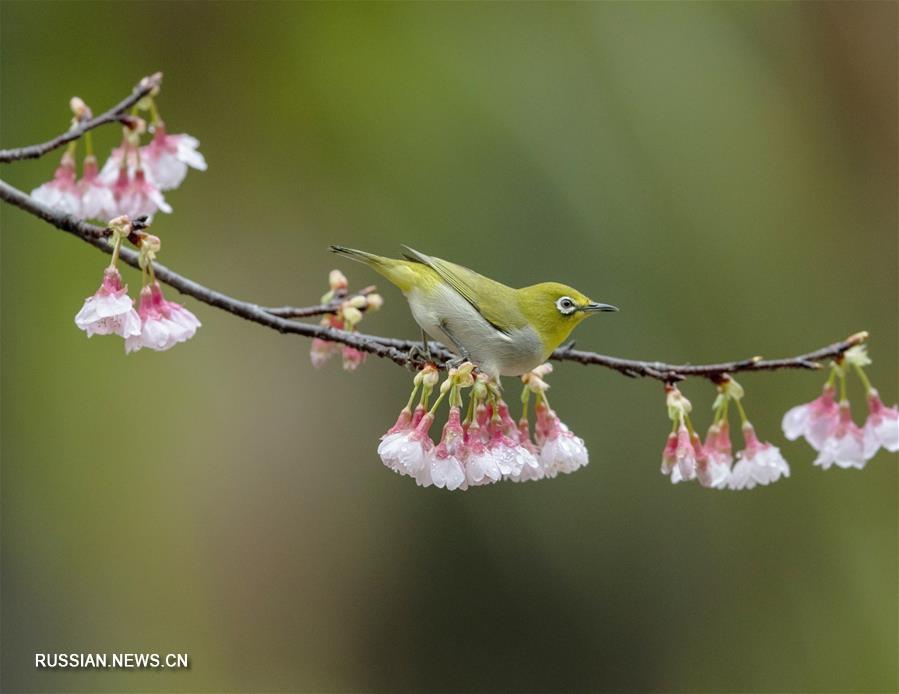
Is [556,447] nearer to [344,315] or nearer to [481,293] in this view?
[481,293]

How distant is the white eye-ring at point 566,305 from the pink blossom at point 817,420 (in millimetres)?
568

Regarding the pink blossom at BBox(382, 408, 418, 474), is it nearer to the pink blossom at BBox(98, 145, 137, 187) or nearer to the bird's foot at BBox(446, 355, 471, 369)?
the bird's foot at BBox(446, 355, 471, 369)

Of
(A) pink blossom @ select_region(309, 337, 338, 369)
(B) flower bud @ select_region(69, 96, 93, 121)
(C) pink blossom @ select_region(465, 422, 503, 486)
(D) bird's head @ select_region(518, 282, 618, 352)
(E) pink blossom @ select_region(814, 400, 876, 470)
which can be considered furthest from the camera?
(A) pink blossom @ select_region(309, 337, 338, 369)

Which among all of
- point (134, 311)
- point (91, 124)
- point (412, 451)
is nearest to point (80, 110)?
point (91, 124)

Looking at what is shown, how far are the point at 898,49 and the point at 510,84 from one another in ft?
6.82

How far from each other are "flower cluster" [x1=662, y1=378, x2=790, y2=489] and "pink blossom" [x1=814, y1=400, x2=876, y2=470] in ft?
0.46

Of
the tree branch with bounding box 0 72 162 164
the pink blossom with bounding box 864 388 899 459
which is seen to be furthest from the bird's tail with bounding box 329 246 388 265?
the pink blossom with bounding box 864 388 899 459

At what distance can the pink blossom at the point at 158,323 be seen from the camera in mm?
1428

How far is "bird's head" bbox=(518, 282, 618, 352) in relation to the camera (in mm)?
1548

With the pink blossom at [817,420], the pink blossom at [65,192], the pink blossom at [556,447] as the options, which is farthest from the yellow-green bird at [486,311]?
the pink blossom at [65,192]

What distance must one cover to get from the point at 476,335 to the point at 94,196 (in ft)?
2.99

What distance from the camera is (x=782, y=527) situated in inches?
149

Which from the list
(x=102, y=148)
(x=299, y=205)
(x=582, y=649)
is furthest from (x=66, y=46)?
(x=582, y=649)

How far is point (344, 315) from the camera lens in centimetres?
176
